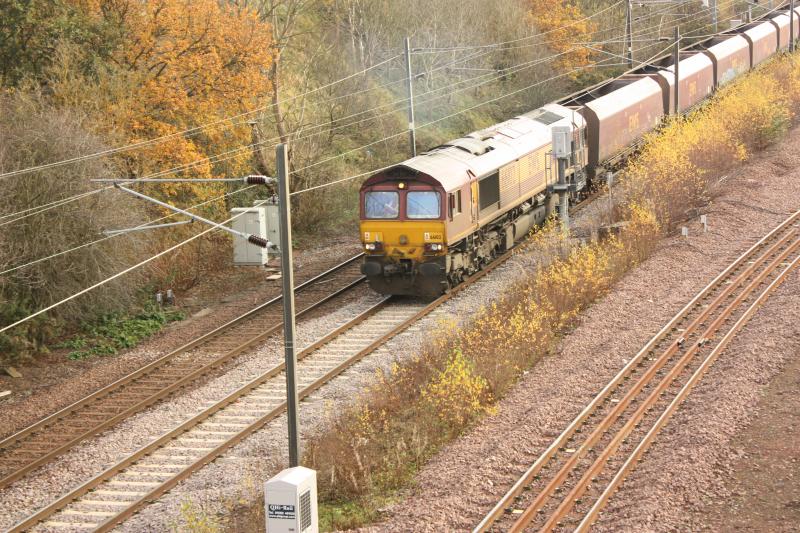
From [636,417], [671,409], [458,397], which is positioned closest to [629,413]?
[636,417]

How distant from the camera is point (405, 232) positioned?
77.4 feet

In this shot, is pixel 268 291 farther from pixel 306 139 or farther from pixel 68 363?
pixel 306 139

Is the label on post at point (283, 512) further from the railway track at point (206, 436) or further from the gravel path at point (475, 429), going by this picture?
the railway track at point (206, 436)

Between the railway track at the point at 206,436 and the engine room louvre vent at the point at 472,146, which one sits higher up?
the engine room louvre vent at the point at 472,146

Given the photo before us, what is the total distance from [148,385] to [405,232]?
6.85 meters

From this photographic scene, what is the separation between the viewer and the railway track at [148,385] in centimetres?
1739

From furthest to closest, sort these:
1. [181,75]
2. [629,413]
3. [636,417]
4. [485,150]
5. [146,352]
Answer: [181,75] → [485,150] → [146,352] → [629,413] → [636,417]

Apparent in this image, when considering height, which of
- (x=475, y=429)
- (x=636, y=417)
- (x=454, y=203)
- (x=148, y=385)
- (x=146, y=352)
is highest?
(x=454, y=203)

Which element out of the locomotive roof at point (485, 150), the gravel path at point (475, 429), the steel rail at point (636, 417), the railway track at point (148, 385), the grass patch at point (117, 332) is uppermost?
the locomotive roof at point (485, 150)

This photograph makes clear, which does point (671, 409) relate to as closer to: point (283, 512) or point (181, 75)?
point (283, 512)

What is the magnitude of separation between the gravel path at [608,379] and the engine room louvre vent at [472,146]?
15.9 ft

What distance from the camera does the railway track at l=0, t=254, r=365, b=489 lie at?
1739 cm

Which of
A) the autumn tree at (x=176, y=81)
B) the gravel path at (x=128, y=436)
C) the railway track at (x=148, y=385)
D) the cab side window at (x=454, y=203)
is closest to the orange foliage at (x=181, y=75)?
the autumn tree at (x=176, y=81)

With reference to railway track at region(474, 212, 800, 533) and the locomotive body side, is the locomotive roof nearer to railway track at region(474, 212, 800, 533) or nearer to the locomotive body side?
the locomotive body side
